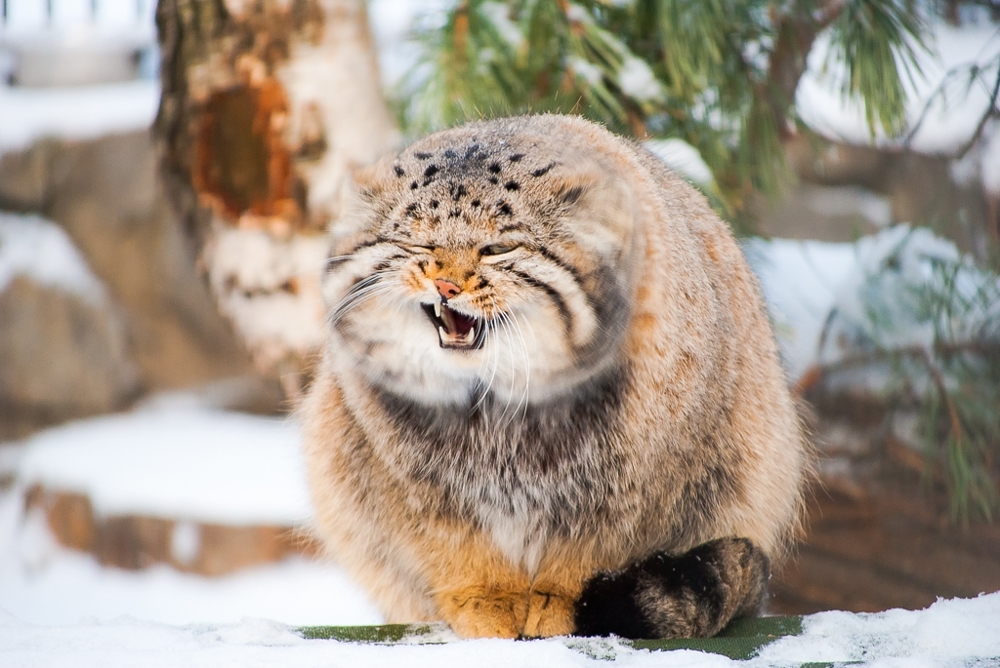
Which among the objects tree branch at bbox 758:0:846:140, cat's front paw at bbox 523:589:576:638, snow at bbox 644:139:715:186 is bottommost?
cat's front paw at bbox 523:589:576:638

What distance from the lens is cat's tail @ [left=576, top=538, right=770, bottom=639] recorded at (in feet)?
5.39

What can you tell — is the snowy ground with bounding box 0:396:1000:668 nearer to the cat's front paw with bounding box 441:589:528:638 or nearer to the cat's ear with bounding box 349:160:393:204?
the cat's front paw with bounding box 441:589:528:638

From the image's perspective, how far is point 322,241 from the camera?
124 inches

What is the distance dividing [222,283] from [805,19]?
2.28 m

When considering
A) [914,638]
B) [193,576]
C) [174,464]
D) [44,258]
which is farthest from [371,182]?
[44,258]

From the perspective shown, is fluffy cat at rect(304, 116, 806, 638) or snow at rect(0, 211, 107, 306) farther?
snow at rect(0, 211, 107, 306)

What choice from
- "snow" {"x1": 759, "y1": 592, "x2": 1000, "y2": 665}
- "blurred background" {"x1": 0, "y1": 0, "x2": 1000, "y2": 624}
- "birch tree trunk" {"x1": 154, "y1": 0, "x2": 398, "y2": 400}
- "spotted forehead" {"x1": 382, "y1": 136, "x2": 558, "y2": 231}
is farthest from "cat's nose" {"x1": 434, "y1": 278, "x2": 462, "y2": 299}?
"birch tree trunk" {"x1": 154, "y1": 0, "x2": 398, "y2": 400}

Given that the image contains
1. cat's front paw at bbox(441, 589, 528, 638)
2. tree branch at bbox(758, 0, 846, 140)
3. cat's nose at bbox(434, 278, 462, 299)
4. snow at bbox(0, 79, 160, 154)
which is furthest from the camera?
snow at bbox(0, 79, 160, 154)

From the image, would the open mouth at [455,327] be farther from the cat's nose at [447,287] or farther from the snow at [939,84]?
the snow at [939,84]

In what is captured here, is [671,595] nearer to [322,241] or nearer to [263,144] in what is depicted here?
[322,241]

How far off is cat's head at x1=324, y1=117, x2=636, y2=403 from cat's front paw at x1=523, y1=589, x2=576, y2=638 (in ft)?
1.30

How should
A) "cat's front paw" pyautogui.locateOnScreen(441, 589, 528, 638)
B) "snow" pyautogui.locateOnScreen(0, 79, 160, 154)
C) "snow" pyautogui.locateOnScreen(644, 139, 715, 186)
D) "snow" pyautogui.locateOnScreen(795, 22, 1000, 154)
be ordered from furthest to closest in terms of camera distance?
"snow" pyautogui.locateOnScreen(0, 79, 160, 154) → "snow" pyautogui.locateOnScreen(795, 22, 1000, 154) → "snow" pyautogui.locateOnScreen(644, 139, 715, 186) → "cat's front paw" pyautogui.locateOnScreen(441, 589, 528, 638)

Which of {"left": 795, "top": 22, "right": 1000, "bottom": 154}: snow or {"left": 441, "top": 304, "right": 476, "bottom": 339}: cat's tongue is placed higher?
{"left": 795, "top": 22, "right": 1000, "bottom": 154}: snow

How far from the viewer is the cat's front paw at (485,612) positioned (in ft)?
5.66
